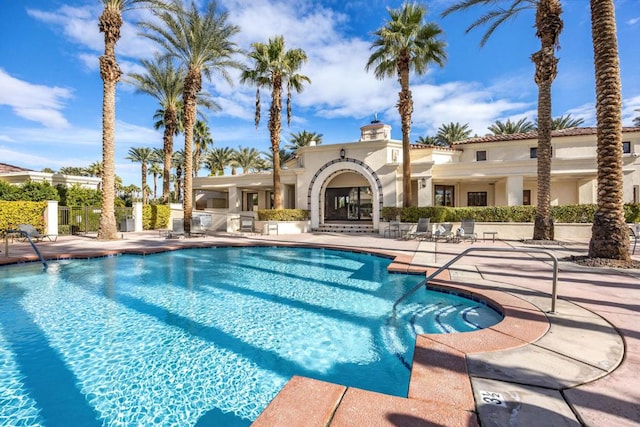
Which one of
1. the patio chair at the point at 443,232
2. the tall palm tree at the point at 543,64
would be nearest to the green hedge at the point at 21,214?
the patio chair at the point at 443,232

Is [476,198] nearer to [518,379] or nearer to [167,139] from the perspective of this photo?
[518,379]

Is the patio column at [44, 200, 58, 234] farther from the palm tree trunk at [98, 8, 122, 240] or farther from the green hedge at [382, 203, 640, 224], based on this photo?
the green hedge at [382, 203, 640, 224]

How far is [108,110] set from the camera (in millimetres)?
16219

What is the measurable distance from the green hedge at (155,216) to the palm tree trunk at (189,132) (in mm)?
5999

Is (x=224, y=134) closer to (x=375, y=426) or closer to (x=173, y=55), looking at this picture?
(x=173, y=55)

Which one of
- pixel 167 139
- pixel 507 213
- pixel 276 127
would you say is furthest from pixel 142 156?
pixel 507 213

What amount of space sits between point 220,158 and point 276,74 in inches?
1044

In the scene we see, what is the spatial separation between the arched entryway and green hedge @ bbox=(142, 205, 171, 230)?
1164 centimetres

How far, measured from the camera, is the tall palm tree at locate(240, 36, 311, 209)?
21.2 metres

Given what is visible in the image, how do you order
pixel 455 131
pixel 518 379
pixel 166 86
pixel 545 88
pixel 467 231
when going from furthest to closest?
pixel 455 131, pixel 166 86, pixel 467 231, pixel 545 88, pixel 518 379

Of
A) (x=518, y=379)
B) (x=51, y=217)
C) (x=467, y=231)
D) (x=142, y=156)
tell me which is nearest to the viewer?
(x=518, y=379)

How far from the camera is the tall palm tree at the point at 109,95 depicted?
15516 mm

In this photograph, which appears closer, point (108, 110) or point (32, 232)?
point (32, 232)

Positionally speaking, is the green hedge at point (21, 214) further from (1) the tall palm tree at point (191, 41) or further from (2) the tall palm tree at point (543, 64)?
(2) the tall palm tree at point (543, 64)
